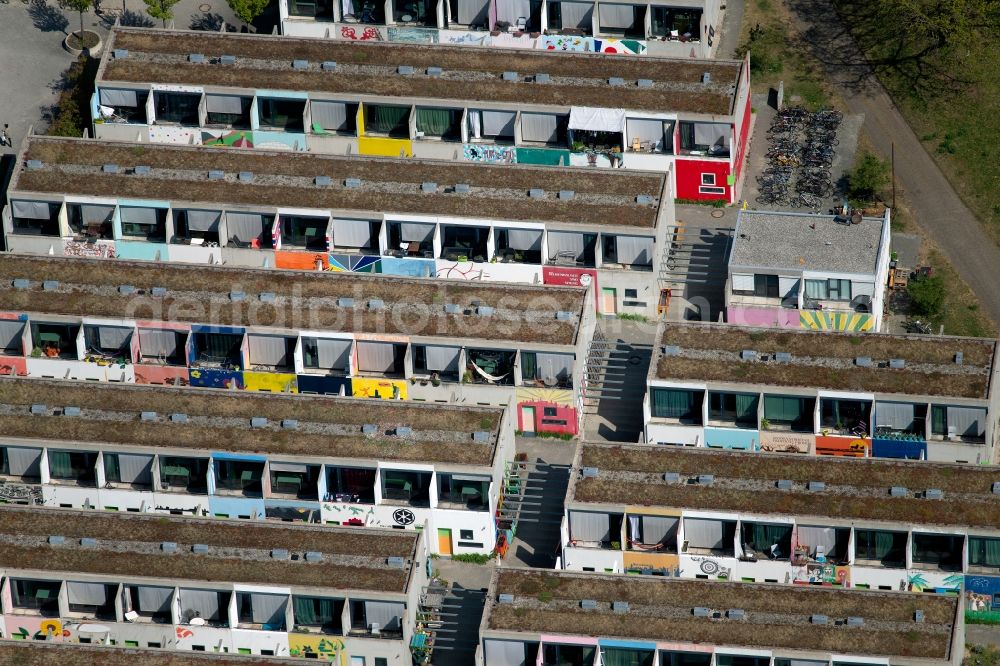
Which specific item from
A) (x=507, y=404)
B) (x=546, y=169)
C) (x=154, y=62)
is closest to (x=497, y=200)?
(x=546, y=169)

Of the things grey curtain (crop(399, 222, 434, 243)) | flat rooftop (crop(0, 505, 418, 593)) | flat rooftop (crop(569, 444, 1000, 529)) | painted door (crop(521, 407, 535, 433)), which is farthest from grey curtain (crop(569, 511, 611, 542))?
grey curtain (crop(399, 222, 434, 243))

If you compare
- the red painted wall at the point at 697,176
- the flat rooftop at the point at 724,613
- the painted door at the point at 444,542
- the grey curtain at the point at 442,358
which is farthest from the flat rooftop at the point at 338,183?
the flat rooftop at the point at 724,613

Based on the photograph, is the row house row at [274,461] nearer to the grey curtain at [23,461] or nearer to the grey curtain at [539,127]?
the grey curtain at [23,461]

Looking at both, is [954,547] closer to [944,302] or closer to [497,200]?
[944,302]

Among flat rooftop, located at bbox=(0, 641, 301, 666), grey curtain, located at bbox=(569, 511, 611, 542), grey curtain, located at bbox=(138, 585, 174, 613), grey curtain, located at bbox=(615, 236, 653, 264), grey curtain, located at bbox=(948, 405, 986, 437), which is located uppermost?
grey curtain, located at bbox=(615, 236, 653, 264)

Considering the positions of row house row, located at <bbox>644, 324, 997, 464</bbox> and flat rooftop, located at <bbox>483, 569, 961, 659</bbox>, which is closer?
flat rooftop, located at <bbox>483, 569, 961, 659</bbox>

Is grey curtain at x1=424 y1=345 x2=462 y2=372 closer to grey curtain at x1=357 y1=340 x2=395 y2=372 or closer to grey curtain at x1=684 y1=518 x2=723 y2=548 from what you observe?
grey curtain at x1=357 y1=340 x2=395 y2=372
